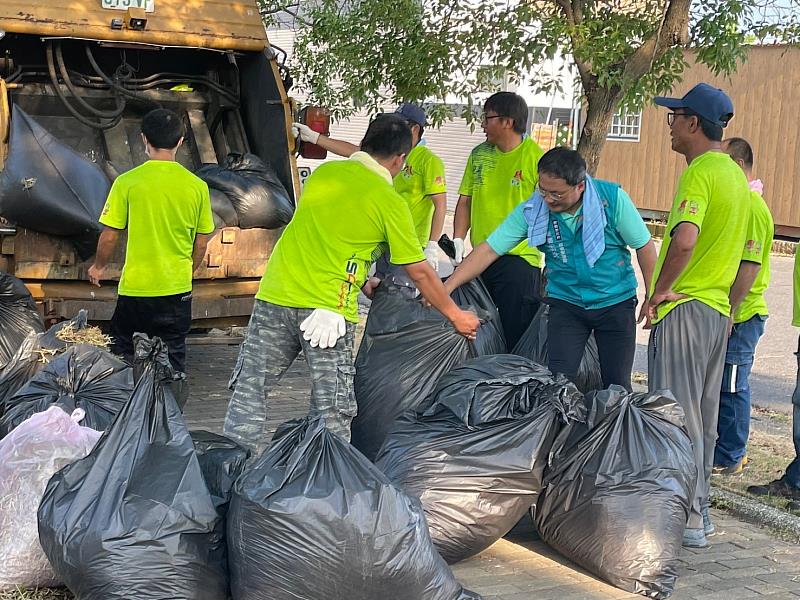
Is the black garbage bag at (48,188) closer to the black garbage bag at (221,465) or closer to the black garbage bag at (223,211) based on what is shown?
the black garbage bag at (223,211)

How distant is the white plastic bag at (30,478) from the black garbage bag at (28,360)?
3.48ft

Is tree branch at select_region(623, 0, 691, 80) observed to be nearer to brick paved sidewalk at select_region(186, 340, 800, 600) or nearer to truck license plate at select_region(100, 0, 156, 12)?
brick paved sidewalk at select_region(186, 340, 800, 600)

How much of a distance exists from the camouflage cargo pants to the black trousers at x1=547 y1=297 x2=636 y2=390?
86 centimetres

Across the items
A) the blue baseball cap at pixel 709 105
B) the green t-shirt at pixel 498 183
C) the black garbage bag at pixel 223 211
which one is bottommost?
the black garbage bag at pixel 223 211

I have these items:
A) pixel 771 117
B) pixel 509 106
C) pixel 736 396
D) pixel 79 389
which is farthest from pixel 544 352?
pixel 771 117

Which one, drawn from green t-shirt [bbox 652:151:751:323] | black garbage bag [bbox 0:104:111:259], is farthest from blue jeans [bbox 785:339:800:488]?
black garbage bag [bbox 0:104:111:259]

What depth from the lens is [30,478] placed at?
11.4ft

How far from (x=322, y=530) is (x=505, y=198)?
9.47ft

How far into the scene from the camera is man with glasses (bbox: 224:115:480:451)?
13.1 ft

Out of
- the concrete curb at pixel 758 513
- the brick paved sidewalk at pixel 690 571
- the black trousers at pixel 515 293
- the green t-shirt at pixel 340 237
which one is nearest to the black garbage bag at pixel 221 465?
the green t-shirt at pixel 340 237

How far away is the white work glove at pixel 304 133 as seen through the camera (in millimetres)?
6406

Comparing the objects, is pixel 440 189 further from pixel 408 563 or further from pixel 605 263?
pixel 408 563

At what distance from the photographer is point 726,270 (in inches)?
170

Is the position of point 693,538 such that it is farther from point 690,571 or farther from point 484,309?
point 484,309
